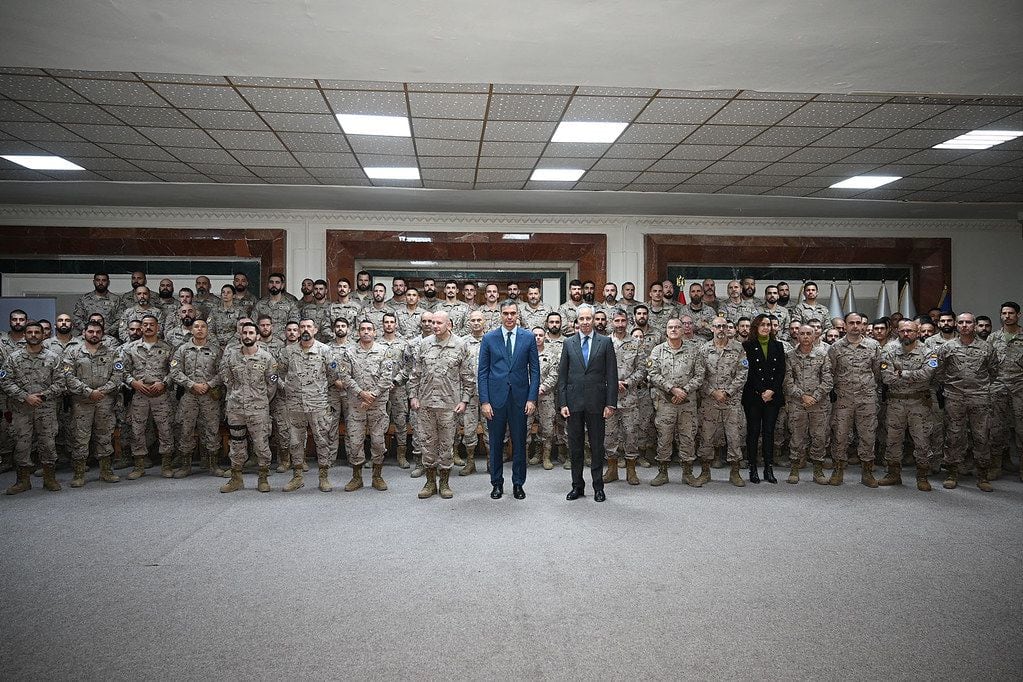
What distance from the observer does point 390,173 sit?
7793mm

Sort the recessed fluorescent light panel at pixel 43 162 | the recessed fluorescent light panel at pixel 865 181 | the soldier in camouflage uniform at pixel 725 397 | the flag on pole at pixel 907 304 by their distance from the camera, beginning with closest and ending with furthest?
the soldier in camouflage uniform at pixel 725 397, the recessed fluorescent light panel at pixel 43 162, the recessed fluorescent light panel at pixel 865 181, the flag on pole at pixel 907 304

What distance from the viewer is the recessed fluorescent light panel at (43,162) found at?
709cm

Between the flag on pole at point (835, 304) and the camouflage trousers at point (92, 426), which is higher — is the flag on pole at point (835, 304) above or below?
above

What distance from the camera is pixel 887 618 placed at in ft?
9.70

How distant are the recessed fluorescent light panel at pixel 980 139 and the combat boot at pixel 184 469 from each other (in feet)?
28.1

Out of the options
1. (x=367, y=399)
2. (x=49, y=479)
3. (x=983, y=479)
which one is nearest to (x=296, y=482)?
(x=367, y=399)

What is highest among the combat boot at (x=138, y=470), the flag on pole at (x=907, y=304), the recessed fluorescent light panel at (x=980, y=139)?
the recessed fluorescent light panel at (x=980, y=139)

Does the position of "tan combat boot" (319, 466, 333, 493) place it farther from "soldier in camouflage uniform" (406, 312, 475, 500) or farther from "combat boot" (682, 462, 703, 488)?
"combat boot" (682, 462, 703, 488)

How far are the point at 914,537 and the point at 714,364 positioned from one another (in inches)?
87.3

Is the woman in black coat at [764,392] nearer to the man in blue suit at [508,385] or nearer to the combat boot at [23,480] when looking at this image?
the man in blue suit at [508,385]

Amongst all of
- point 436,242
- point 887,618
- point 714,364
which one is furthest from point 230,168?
point 887,618

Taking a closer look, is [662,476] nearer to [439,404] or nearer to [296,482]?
[439,404]

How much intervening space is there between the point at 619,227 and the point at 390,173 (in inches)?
167

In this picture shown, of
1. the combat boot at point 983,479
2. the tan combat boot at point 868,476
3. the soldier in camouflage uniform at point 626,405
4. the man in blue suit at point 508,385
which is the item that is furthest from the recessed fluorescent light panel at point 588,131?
the combat boot at point 983,479
